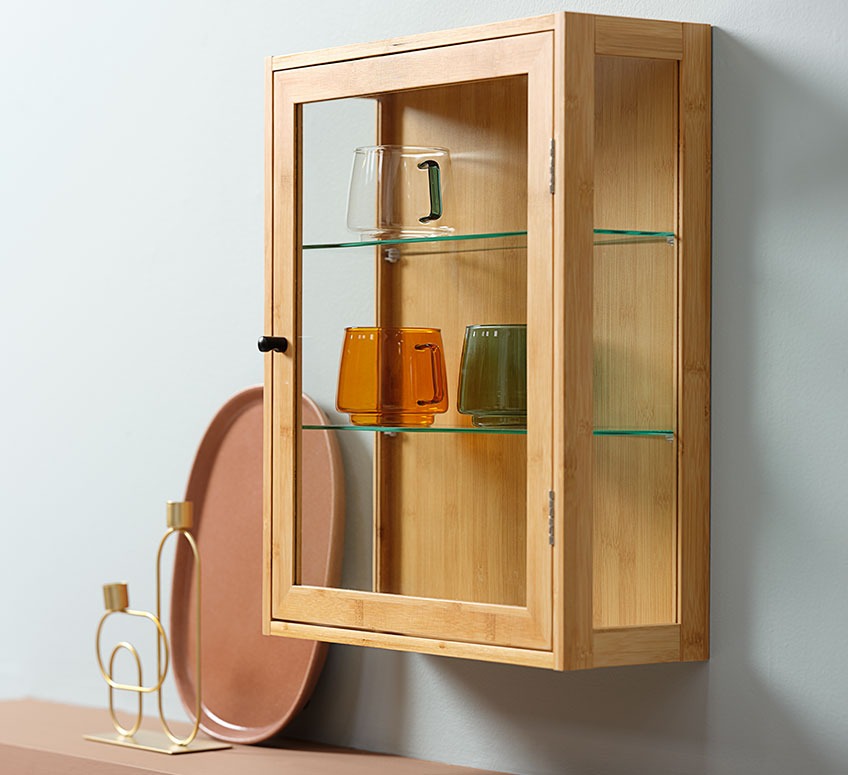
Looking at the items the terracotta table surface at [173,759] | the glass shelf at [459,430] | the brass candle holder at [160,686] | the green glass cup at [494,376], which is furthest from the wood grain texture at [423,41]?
the terracotta table surface at [173,759]

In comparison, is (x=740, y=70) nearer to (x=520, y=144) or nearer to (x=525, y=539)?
(x=520, y=144)

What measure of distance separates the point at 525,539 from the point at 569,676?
1.05 feet

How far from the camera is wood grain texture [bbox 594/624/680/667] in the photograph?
173 centimetres

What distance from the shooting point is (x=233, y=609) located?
233 cm

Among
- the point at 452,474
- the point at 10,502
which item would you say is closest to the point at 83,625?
the point at 10,502

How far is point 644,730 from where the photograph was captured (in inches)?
74.6

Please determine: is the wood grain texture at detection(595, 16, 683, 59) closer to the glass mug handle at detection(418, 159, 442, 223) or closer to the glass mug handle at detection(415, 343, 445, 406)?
the glass mug handle at detection(418, 159, 442, 223)

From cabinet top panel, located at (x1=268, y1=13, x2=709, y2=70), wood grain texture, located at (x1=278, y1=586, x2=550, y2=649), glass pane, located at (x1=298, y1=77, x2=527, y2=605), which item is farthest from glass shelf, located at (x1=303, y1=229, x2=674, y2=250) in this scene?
wood grain texture, located at (x1=278, y1=586, x2=550, y2=649)

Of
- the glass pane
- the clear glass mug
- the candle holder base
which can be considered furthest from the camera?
the candle holder base

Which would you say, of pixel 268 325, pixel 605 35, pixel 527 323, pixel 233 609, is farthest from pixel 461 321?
pixel 233 609

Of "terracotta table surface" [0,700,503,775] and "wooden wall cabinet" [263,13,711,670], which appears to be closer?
"wooden wall cabinet" [263,13,711,670]

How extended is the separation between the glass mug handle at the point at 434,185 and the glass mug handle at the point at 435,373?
16cm

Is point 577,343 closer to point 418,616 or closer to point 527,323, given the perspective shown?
point 527,323

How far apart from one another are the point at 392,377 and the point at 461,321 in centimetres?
12
